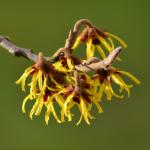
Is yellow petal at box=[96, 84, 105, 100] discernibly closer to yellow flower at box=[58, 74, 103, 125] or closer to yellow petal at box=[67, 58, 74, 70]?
yellow flower at box=[58, 74, 103, 125]

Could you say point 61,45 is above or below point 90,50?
above

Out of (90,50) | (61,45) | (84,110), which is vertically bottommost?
(84,110)

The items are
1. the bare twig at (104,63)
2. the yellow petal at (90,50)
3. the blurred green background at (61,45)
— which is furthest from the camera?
the blurred green background at (61,45)

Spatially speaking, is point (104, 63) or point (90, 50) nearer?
point (104, 63)

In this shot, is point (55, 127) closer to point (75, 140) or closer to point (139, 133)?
point (75, 140)

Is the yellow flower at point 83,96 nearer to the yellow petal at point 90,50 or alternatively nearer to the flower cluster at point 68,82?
the flower cluster at point 68,82

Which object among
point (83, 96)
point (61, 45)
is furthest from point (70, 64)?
point (61, 45)

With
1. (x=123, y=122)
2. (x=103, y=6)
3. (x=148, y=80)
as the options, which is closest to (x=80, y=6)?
(x=103, y=6)

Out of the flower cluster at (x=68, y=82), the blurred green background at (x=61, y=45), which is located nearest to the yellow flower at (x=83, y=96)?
the flower cluster at (x=68, y=82)

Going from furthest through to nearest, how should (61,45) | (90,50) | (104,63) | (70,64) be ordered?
(61,45) → (90,50) → (70,64) → (104,63)

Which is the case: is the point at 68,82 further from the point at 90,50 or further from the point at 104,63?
the point at 104,63
